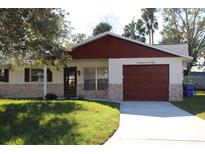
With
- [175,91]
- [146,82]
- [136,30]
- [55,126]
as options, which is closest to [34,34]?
[55,126]

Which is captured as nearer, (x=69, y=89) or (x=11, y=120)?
(x=11, y=120)

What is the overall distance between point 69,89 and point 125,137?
607 inches

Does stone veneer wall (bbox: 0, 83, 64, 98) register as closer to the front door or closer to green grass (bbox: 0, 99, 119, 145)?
the front door

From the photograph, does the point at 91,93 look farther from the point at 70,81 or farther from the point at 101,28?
the point at 101,28

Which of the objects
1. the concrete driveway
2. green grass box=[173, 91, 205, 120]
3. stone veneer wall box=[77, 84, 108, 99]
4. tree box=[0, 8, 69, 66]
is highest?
tree box=[0, 8, 69, 66]

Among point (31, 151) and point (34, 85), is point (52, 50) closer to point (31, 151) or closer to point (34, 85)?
point (34, 85)

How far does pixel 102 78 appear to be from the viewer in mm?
23703

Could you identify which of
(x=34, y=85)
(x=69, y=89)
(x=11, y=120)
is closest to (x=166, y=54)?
(x=69, y=89)

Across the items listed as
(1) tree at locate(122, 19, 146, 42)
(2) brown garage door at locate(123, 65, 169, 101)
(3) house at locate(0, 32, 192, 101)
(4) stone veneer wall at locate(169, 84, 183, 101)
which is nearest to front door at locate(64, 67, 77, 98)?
(3) house at locate(0, 32, 192, 101)

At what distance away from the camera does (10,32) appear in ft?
42.9

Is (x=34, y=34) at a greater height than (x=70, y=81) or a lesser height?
greater

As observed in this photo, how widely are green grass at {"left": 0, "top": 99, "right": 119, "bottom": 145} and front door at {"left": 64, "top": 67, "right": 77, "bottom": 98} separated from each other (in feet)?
33.4

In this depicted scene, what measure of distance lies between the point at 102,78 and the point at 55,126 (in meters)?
13.7

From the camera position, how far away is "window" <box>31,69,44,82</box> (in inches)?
970
